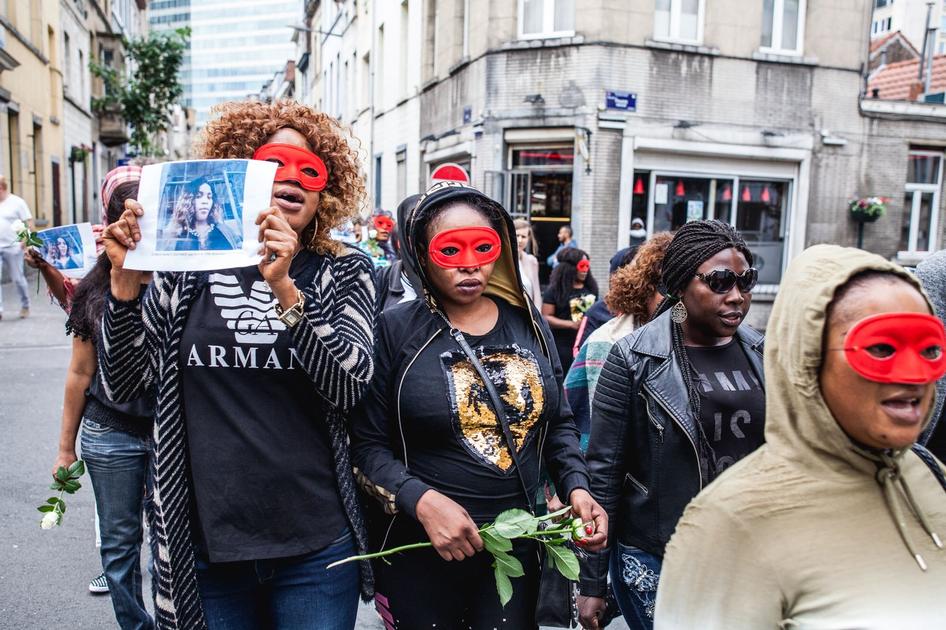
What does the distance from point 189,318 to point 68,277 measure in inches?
83.6

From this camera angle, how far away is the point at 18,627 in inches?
145

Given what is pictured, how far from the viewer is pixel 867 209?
1494cm

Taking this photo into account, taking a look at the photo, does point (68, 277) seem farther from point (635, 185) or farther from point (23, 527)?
point (635, 185)

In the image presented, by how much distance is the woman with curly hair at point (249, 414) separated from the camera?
2059mm

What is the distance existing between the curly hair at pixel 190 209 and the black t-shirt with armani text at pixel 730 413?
61.7 inches

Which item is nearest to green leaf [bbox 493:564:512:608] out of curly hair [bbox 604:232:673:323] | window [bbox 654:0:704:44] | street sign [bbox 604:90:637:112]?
curly hair [bbox 604:232:673:323]

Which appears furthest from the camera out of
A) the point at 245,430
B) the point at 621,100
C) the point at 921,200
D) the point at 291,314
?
the point at 921,200

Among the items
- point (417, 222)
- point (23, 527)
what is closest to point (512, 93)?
point (23, 527)

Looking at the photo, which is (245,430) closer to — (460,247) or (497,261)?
(460,247)

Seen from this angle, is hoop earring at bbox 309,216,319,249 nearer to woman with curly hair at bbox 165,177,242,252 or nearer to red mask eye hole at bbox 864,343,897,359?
woman with curly hair at bbox 165,177,242,252

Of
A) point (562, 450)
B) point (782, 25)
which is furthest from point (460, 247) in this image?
point (782, 25)

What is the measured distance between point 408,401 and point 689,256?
3.73 feet

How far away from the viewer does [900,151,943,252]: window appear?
1619 centimetres

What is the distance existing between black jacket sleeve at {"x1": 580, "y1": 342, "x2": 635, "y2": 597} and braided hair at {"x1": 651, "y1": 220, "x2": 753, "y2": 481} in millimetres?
185
